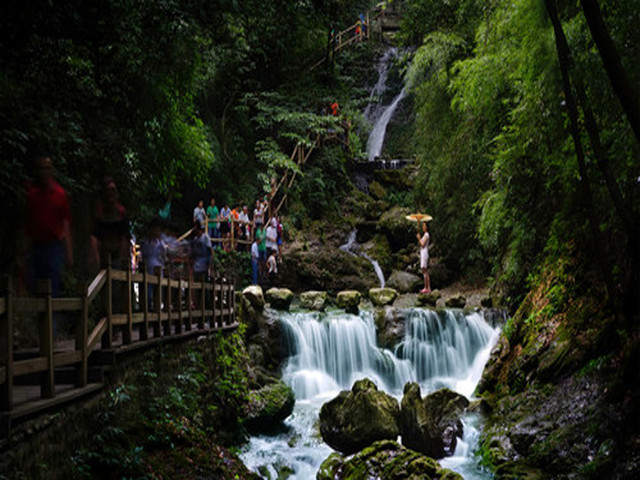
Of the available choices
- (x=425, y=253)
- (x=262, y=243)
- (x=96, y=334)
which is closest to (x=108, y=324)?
(x=96, y=334)

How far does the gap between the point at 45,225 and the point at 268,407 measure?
20.4 ft

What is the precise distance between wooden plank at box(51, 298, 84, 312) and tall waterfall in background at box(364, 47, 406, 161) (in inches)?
1132

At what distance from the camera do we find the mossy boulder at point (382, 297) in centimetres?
1762

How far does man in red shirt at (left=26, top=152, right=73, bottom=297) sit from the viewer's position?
595cm

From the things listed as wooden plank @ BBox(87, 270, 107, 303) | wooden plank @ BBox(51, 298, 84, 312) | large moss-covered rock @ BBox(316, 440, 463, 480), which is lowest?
large moss-covered rock @ BBox(316, 440, 463, 480)

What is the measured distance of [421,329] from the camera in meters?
15.0

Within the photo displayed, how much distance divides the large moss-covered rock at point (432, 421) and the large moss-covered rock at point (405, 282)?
9821 millimetres

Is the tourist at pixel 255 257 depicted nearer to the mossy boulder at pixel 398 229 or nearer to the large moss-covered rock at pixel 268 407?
the large moss-covered rock at pixel 268 407

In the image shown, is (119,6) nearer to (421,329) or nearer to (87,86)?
(87,86)

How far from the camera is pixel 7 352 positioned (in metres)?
4.13

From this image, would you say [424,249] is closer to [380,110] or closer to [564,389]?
[564,389]

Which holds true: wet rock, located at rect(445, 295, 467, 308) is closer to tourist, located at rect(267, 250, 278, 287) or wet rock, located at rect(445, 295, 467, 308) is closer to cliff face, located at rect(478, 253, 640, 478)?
cliff face, located at rect(478, 253, 640, 478)

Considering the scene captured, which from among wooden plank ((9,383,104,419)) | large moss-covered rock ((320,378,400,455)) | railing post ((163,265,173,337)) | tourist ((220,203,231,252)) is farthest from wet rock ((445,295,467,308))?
wooden plank ((9,383,104,419))

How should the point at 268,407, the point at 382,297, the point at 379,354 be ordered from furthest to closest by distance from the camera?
1. the point at 382,297
2. the point at 379,354
3. the point at 268,407
